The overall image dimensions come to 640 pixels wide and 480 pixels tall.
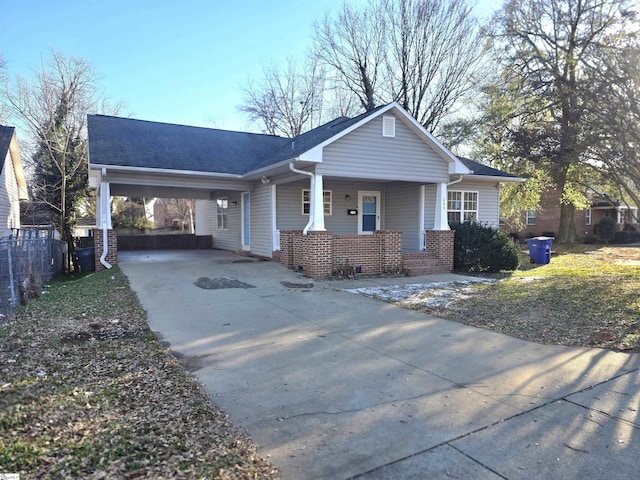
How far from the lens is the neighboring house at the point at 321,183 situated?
38.2ft

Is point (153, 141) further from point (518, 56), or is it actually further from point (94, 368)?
point (518, 56)

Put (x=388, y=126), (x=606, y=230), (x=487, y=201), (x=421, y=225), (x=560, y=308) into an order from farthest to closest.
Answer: (x=606, y=230) < (x=487, y=201) < (x=421, y=225) < (x=388, y=126) < (x=560, y=308)

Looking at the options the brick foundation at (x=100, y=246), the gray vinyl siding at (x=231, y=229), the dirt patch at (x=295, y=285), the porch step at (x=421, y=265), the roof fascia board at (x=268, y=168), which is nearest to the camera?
the dirt patch at (x=295, y=285)

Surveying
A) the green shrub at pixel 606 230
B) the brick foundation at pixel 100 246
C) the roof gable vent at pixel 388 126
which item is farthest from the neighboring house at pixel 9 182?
the green shrub at pixel 606 230

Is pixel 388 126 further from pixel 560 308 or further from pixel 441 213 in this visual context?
pixel 560 308

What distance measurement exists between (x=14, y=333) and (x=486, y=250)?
1191cm

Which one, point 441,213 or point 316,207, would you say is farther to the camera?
point 441,213

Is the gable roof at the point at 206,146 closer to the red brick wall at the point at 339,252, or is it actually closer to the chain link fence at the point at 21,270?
the red brick wall at the point at 339,252

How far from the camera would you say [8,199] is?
1811 cm

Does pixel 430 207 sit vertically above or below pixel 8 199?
below

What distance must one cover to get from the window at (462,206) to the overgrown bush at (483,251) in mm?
2772

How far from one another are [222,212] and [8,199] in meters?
9.27

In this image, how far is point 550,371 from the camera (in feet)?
15.1

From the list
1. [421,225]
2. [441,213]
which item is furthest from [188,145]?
[441,213]
